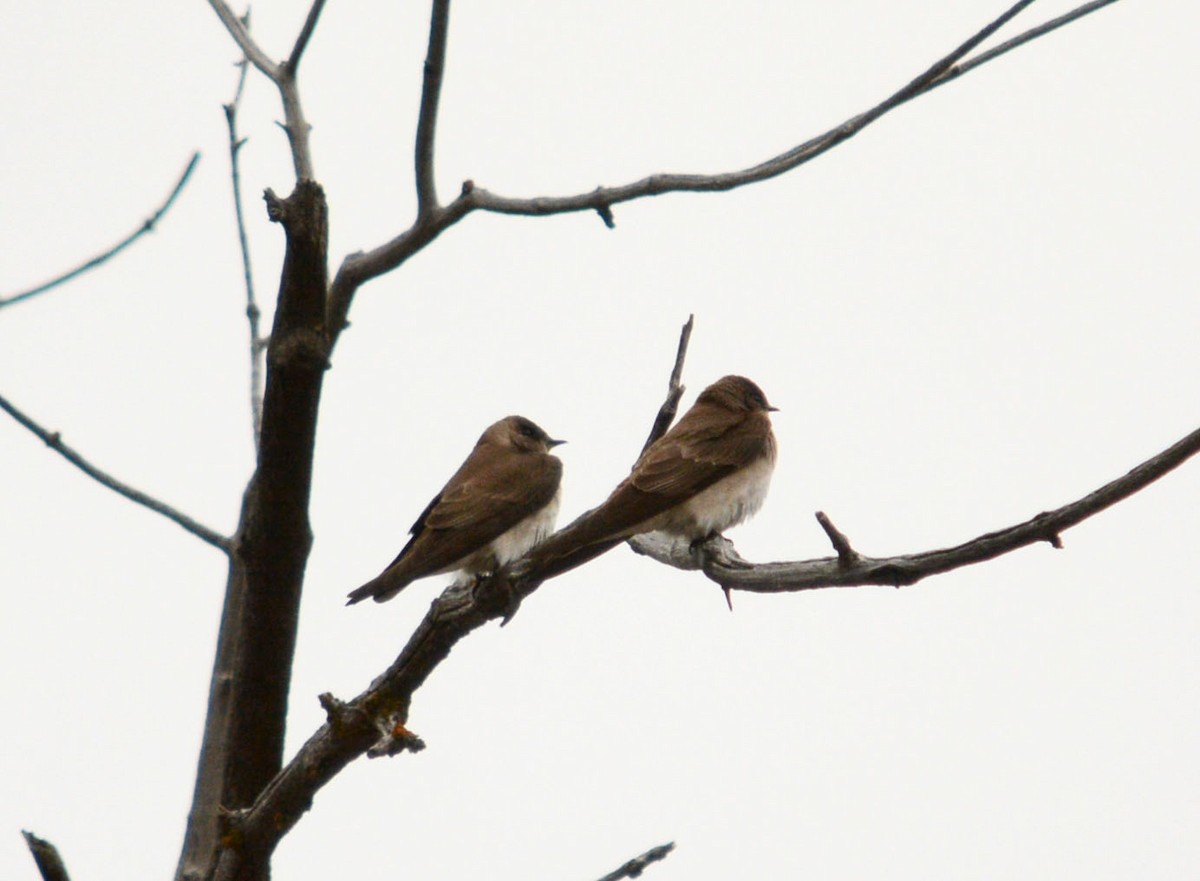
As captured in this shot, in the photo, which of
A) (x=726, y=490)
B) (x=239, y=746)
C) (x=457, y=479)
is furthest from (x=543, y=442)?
(x=239, y=746)

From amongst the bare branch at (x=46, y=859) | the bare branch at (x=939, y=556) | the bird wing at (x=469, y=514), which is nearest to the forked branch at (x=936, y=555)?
the bare branch at (x=939, y=556)

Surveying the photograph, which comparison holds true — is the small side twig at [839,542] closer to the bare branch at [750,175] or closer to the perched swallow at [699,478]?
the bare branch at [750,175]

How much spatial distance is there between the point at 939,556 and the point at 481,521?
15.9ft

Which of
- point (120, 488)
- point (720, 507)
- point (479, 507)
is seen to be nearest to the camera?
point (120, 488)

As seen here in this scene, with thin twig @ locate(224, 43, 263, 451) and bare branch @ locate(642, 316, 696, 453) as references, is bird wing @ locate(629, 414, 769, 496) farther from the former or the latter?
thin twig @ locate(224, 43, 263, 451)

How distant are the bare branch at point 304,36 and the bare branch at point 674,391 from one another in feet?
A: 7.07

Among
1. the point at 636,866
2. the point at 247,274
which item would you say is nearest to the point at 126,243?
the point at 247,274

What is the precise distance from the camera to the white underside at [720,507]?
7281mm

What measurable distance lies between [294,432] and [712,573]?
268 cm

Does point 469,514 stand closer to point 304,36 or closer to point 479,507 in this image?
point 479,507

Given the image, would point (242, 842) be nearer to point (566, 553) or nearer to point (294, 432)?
point (294, 432)

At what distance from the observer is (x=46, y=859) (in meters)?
3.01

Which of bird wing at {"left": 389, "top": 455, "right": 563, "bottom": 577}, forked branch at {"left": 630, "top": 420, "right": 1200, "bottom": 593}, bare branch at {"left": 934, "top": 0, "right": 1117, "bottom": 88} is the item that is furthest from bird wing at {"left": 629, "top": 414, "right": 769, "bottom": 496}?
bare branch at {"left": 934, "top": 0, "right": 1117, "bottom": 88}

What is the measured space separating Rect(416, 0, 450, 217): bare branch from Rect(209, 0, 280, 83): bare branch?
728 mm
